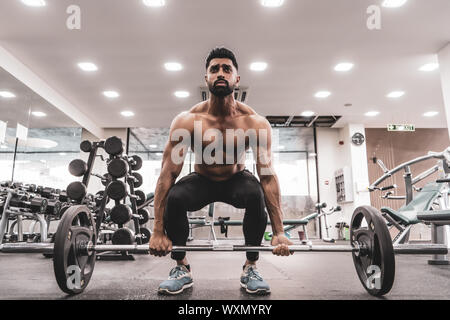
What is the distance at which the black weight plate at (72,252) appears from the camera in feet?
3.51

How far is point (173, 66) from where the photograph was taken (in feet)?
12.8

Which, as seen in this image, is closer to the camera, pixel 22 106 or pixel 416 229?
pixel 22 106

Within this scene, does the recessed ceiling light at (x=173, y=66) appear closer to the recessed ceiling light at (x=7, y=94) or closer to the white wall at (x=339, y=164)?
the recessed ceiling light at (x=7, y=94)

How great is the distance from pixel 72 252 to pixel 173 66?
3.10m

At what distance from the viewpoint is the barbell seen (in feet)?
3.52

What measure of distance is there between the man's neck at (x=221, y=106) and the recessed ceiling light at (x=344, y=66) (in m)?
2.98

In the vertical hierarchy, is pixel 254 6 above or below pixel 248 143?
above

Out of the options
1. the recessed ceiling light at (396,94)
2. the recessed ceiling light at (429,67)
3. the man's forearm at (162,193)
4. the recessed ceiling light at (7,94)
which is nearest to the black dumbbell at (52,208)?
the recessed ceiling light at (7,94)

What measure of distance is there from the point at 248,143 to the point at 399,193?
19.4 feet

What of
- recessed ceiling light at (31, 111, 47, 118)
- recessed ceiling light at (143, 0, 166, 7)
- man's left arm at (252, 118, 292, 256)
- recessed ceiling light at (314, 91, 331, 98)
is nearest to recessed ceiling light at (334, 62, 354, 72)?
recessed ceiling light at (314, 91, 331, 98)

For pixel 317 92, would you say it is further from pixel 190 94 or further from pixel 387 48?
pixel 190 94

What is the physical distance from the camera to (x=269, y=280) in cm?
153

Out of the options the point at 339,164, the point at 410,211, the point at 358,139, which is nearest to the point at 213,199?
the point at 410,211
